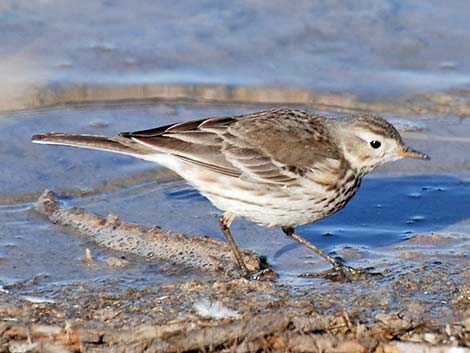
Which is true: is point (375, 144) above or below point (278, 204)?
above

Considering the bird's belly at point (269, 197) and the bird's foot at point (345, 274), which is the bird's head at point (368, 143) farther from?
the bird's foot at point (345, 274)

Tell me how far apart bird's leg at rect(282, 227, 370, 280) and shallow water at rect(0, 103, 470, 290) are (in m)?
0.11

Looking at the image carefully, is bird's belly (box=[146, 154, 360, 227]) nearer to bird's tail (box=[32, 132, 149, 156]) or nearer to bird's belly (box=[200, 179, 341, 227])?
bird's belly (box=[200, 179, 341, 227])

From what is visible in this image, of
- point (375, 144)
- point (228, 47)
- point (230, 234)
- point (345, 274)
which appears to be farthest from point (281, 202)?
point (228, 47)

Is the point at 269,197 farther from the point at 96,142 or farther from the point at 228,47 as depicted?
the point at 228,47

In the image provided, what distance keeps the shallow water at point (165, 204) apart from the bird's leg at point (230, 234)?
11.9 inches

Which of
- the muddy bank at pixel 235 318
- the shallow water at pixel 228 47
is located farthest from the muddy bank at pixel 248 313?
the shallow water at pixel 228 47

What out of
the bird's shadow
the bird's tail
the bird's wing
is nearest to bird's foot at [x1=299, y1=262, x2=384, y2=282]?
the bird's shadow

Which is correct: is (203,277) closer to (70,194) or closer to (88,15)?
(70,194)

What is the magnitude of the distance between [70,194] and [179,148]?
60.7 inches

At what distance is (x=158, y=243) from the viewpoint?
27.2 feet

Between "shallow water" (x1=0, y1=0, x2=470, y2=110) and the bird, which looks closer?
the bird

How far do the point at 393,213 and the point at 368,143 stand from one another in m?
1.11

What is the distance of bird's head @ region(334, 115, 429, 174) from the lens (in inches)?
328
